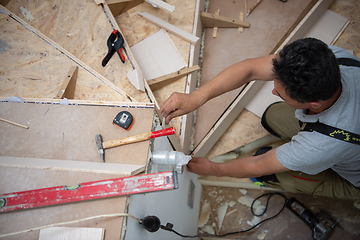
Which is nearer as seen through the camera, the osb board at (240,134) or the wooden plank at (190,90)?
the wooden plank at (190,90)

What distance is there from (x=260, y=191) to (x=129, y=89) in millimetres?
1713

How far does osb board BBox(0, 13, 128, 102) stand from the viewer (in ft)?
4.47

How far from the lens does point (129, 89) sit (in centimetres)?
139

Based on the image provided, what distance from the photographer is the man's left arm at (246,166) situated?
122 centimetres

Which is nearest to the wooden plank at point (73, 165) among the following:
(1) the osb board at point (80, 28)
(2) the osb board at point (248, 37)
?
(1) the osb board at point (80, 28)

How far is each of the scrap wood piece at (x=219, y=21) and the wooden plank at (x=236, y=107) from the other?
0.39 metres

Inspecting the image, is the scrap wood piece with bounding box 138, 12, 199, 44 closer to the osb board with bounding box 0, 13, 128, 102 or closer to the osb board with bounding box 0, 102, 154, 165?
the osb board with bounding box 0, 13, 128, 102

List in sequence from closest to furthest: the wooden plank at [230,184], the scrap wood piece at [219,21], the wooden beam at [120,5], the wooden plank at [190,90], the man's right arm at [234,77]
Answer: the man's right arm at [234,77]
the wooden plank at [190,90]
the wooden beam at [120,5]
the scrap wood piece at [219,21]
the wooden plank at [230,184]

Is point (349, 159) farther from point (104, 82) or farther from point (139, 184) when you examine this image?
point (104, 82)

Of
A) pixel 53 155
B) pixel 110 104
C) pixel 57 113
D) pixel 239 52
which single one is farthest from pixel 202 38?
pixel 53 155

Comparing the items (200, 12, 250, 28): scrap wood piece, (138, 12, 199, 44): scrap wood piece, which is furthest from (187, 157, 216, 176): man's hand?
(200, 12, 250, 28): scrap wood piece

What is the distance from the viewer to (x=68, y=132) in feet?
3.60

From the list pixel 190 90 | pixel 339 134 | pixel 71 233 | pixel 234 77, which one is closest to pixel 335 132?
pixel 339 134

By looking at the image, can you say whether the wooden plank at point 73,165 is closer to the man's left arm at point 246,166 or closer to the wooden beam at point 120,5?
the man's left arm at point 246,166
